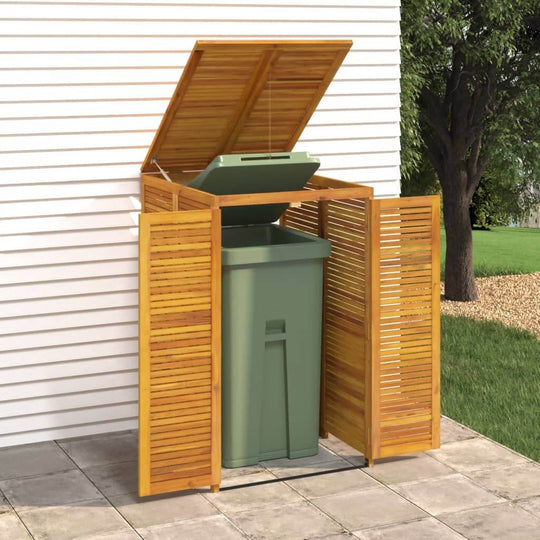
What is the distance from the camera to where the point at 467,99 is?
12.4 meters

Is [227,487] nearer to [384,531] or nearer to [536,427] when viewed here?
[384,531]

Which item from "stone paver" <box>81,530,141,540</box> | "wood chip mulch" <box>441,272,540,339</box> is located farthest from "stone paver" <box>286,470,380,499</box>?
"wood chip mulch" <box>441,272,540,339</box>

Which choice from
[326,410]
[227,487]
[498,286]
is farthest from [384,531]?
[498,286]

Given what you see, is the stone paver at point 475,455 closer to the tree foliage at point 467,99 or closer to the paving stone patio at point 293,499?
the paving stone patio at point 293,499

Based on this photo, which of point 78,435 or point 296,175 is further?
point 78,435

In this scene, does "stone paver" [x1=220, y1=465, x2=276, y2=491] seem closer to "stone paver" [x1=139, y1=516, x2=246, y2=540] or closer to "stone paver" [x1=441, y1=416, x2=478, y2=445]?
"stone paver" [x1=139, y1=516, x2=246, y2=540]

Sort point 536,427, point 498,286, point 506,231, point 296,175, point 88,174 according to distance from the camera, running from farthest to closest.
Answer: point 506,231
point 498,286
point 536,427
point 88,174
point 296,175

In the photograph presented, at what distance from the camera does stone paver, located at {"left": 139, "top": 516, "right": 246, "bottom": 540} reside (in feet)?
16.4

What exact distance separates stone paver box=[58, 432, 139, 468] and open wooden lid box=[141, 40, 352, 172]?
154cm

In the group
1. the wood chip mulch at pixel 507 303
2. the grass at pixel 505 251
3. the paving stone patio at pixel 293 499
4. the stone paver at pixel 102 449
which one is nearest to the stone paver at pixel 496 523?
the paving stone patio at pixel 293 499

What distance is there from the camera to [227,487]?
5590mm

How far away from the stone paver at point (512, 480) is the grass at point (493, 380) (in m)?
0.47

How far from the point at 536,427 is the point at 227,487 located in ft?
7.58

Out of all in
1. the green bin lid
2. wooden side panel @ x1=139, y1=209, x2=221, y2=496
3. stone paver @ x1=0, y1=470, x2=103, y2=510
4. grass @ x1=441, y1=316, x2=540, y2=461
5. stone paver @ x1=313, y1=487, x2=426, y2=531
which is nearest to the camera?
stone paver @ x1=313, y1=487, x2=426, y2=531
